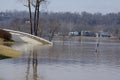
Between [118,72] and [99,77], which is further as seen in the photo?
[118,72]

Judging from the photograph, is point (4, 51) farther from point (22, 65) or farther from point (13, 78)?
point (13, 78)

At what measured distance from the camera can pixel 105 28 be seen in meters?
136

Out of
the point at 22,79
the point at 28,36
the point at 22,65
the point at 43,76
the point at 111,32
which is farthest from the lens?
the point at 111,32

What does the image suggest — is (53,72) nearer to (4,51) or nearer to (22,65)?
(22,65)

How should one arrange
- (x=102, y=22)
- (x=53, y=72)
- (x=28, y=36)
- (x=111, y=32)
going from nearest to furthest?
(x=53, y=72)
(x=28, y=36)
(x=111, y=32)
(x=102, y=22)

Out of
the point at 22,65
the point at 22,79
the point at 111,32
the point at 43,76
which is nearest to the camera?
the point at 22,79

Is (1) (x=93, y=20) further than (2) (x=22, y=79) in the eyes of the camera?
Yes

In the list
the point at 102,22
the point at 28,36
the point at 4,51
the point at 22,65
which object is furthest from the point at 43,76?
the point at 102,22

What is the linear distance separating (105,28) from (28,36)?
9499cm

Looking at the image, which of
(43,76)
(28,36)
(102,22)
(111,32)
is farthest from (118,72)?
(102,22)

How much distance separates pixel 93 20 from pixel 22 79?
12828cm

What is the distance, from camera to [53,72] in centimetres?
1648

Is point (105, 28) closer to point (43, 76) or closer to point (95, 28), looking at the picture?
point (95, 28)

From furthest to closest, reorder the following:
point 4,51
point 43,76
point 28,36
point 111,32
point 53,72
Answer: point 111,32
point 28,36
point 4,51
point 53,72
point 43,76
